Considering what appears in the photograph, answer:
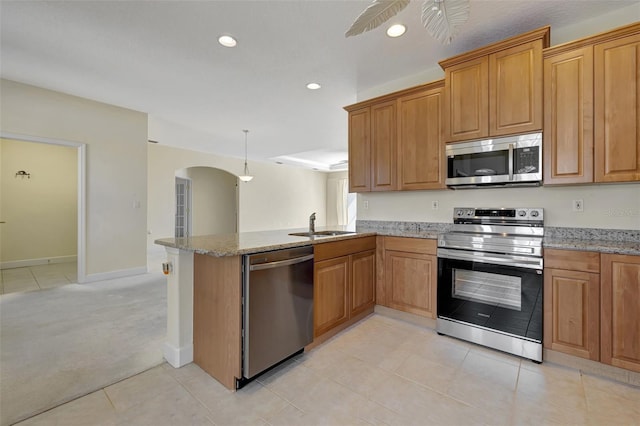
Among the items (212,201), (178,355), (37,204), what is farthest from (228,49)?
(212,201)

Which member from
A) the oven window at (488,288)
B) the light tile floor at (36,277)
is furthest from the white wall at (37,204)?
the oven window at (488,288)

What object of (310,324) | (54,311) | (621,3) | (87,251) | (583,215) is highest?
(621,3)

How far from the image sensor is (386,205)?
3490 mm

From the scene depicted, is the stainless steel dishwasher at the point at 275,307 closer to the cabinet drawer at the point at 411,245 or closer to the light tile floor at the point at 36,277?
the cabinet drawer at the point at 411,245

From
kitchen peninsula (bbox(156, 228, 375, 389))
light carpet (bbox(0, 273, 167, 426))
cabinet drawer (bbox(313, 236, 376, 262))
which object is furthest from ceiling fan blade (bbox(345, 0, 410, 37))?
light carpet (bbox(0, 273, 167, 426))

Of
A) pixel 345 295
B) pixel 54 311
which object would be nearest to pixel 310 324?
pixel 345 295

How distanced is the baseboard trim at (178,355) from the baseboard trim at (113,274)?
3.00 meters

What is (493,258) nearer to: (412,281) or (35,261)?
(412,281)

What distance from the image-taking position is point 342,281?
254cm

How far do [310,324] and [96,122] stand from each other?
14.4 feet

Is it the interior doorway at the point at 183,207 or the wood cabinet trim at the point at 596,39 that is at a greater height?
the wood cabinet trim at the point at 596,39

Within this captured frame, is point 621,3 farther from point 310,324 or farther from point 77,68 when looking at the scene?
point 77,68

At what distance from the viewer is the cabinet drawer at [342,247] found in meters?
2.28

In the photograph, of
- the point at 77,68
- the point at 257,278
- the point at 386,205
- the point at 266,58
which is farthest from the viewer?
the point at 386,205
